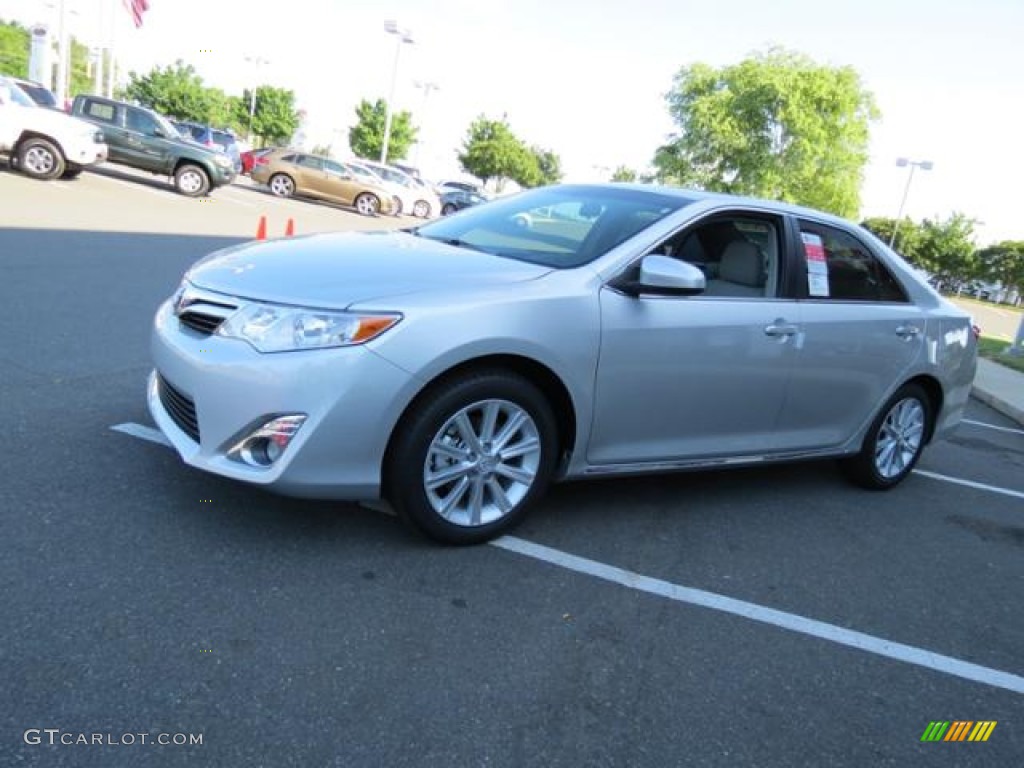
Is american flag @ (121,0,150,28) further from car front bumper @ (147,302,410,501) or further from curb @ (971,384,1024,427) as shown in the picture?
car front bumper @ (147,302,410,501)

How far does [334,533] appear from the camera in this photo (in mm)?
3381

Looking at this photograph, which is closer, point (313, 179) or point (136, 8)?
point (313, 179)

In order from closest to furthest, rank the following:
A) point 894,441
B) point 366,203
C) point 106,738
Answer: point 106,738, point 894,441, point 366,203

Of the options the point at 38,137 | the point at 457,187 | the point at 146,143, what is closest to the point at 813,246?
the point at 38,137

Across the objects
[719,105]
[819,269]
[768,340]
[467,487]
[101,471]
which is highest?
[719,105]

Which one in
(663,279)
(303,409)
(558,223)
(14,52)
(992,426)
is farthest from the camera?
(14,52)

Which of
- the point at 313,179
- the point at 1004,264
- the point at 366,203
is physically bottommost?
the point at 366,203

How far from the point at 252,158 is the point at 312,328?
2693 cm

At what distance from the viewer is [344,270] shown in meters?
3.25

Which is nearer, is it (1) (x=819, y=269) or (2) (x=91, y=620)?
(2) (x=91, y=620)

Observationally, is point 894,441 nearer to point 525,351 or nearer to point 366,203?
point 525,351

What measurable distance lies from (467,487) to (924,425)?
350cm

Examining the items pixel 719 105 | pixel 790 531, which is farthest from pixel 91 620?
pixel 719 105

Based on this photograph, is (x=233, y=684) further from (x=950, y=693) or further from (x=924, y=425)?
(x=924, y=425)
